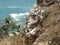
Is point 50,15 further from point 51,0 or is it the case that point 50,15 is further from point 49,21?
point 51,0

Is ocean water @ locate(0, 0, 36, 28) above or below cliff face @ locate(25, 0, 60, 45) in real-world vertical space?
below

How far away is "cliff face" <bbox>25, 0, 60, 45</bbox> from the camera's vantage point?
13.2 ft

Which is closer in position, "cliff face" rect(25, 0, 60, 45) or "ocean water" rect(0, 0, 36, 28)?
"cliff face" rect(25, 0, 60, 45)

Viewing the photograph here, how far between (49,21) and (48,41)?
2.00 ft

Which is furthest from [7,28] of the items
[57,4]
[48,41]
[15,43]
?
[48,41]

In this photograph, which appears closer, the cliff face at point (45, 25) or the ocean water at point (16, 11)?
the cliff face at point (45, 25)

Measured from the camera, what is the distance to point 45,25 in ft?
14.6

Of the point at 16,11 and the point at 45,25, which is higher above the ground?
the point at 45,25

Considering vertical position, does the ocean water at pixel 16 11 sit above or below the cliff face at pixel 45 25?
below

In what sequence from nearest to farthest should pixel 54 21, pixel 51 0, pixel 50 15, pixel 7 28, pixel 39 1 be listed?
pixel 54 21 < pixel 50 15 < pixel 51 0 < pixel 39 1 < pixel 7 28

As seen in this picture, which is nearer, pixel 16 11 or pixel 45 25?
pixel 45 25

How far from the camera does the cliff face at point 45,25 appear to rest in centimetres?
402

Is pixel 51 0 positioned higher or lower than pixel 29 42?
higher

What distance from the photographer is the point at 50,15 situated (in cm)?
470
